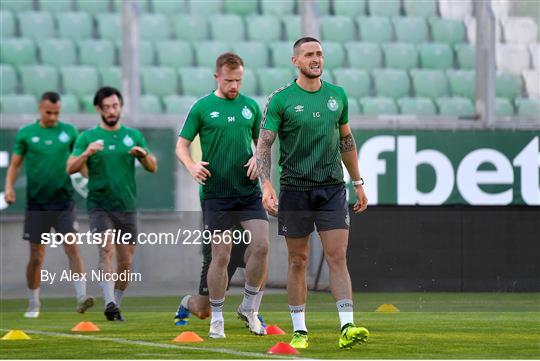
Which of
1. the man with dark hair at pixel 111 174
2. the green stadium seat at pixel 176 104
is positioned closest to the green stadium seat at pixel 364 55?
the green stadium seat at pixel 176 104

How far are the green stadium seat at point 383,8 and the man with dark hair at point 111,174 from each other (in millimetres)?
7775

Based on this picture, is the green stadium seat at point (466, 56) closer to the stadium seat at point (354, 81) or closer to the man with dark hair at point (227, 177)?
the stadium seat at point (354, 81)

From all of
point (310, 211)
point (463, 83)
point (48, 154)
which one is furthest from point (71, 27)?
point (310, 211)

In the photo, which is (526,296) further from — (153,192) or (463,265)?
(153,192)

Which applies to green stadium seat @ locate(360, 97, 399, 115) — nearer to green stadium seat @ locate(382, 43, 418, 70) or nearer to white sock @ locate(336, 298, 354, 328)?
green stadium seat @ locate(382, 43, 418, 70)

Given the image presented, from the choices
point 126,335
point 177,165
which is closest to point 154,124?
point 177,165

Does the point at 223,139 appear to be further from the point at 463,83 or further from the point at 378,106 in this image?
the point at 463,83

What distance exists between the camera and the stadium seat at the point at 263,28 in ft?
67.2

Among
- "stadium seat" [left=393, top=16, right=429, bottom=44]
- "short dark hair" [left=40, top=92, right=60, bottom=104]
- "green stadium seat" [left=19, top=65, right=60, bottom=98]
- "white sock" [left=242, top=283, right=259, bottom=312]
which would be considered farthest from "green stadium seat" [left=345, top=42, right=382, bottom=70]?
"white sock" [left=242, top=283, right=259, bottom=312]

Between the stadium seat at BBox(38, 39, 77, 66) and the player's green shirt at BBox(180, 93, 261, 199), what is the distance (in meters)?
8.71

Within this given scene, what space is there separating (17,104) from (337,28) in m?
4.37

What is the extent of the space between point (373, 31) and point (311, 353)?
1155 cm

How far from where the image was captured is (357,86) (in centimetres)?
2041

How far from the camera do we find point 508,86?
65.7ft
